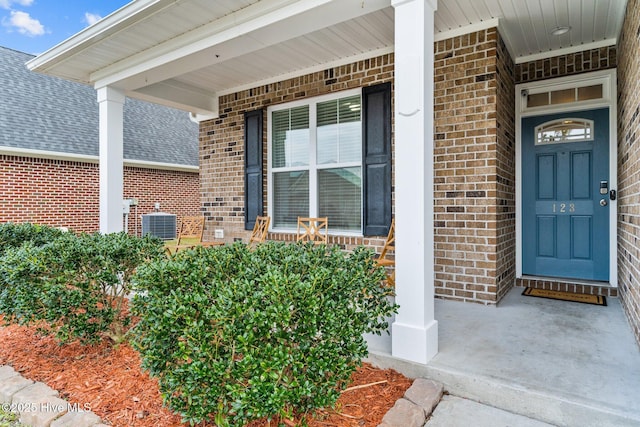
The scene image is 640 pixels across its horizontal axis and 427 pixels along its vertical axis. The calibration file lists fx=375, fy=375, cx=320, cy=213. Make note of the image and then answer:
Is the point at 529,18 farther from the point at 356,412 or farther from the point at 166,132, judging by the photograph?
the point at 166,132

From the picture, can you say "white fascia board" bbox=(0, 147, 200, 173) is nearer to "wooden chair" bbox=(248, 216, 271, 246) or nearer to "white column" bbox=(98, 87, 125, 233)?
"white column" bbox=(98, 87, 125, 233)

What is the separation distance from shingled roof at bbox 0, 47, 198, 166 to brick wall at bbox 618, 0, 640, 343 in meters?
9.44

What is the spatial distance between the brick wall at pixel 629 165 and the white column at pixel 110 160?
487 centimetres

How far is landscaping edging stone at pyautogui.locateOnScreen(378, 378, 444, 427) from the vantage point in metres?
1.69

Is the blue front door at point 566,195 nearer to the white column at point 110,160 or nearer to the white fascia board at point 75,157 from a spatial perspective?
the white column at point 110,160

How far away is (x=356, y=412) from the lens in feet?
5.94

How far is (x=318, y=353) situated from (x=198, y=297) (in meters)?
0.54

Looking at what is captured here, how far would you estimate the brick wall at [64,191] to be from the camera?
24.6 ft

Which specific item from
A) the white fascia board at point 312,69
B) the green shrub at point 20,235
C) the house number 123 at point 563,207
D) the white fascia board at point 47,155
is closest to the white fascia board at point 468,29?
the white fascia board at point 312,69

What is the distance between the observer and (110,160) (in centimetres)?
440

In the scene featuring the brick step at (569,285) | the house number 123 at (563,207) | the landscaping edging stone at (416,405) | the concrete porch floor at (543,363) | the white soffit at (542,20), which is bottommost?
the landscaping edging stone at (416,405)

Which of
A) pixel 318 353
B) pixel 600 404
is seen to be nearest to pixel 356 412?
pixel 318 353

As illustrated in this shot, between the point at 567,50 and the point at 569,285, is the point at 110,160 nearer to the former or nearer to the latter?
the point at 567,50

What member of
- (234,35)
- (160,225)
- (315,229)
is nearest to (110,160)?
(234,35)
